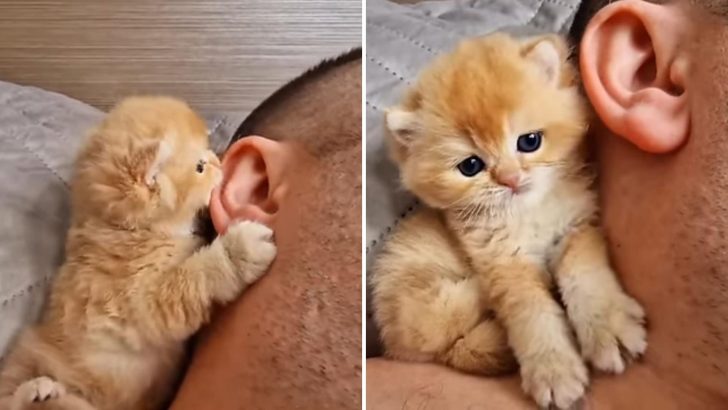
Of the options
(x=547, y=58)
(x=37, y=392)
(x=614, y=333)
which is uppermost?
(x=547, y=58)

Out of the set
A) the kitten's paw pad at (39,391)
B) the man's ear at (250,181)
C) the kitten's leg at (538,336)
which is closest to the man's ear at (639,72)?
the kitten's leg at (538,336)

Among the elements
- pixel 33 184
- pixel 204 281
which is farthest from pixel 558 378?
pixel 33 184

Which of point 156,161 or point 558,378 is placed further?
point 156,161

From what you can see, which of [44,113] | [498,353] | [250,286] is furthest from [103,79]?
[498,353]

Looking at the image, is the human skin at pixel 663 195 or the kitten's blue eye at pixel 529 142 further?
the kitten's blue eye at pixel 529 142

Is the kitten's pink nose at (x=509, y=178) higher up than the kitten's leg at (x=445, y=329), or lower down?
higher up

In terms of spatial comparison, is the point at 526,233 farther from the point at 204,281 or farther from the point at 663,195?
the point at 204,281

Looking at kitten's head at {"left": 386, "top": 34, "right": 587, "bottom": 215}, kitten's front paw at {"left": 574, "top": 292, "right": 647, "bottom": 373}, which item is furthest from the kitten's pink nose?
kitten's front paw at {"left": 574, "top": 292, "right": 647, "bottom": 373}

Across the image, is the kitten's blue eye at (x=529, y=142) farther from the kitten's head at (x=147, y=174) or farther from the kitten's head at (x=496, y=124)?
the kitten's head at (x=147, y=174)
